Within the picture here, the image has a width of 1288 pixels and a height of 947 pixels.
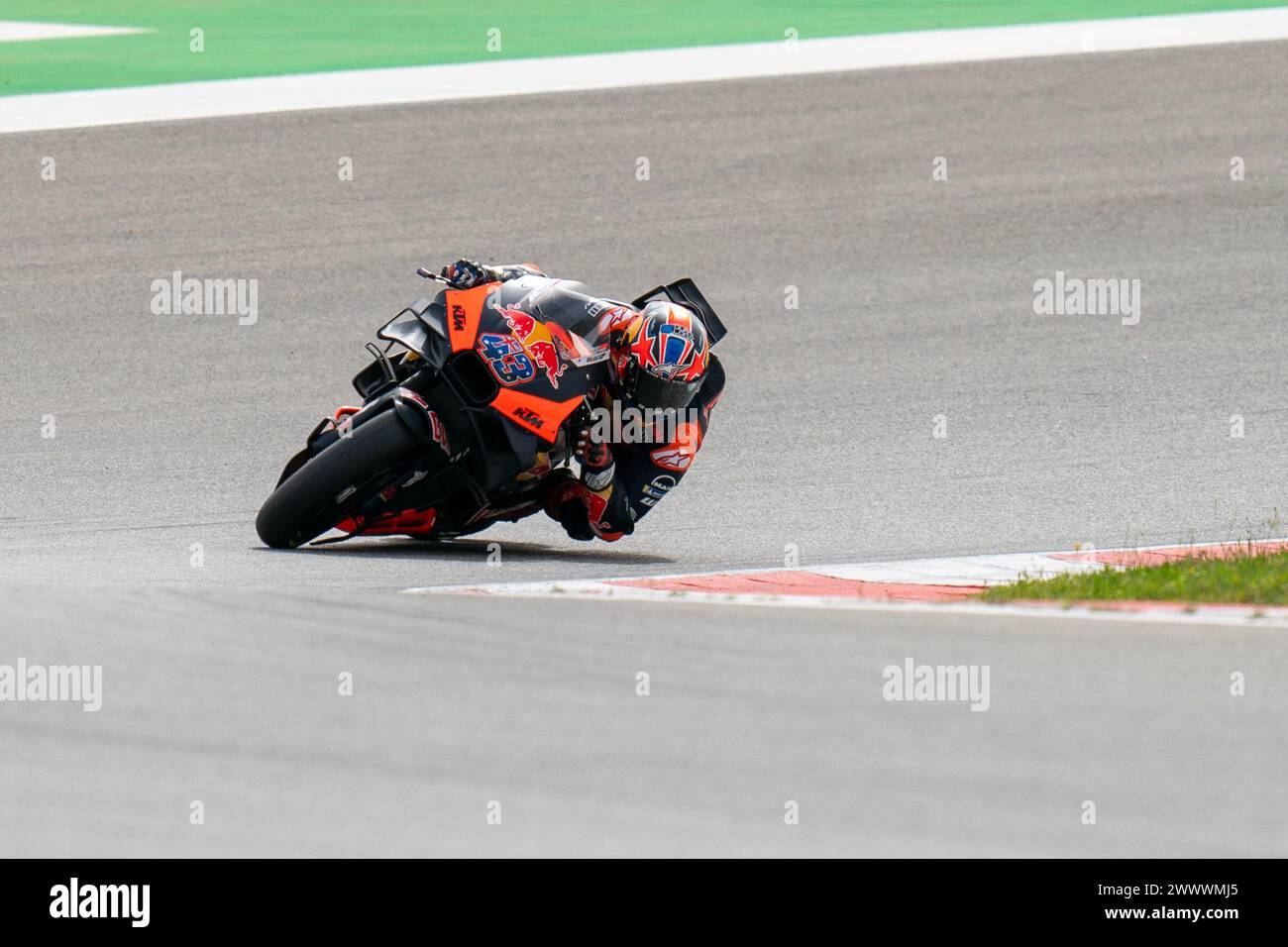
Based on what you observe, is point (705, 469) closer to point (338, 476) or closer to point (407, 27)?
point (338, 476)

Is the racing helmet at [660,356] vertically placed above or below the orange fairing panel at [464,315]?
below

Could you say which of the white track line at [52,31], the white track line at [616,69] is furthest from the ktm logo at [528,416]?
the white track line at [52,31]

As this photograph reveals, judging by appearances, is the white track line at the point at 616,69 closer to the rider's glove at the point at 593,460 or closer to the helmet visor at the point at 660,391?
the rider's glove at the point at 593,460

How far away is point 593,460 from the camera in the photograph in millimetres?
9938

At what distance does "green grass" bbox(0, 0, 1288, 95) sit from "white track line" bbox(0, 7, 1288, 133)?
558 millimetres

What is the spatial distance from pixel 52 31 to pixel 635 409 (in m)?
18.2

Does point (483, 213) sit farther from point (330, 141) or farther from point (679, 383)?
point (679, 383)

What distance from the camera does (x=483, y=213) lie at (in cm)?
1895

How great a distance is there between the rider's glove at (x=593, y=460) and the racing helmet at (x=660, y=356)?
0.86 ft

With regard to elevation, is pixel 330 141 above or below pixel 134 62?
below

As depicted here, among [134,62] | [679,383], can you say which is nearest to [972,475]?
[679,383]

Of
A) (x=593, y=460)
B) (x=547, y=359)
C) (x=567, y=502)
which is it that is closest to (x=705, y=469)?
(x=567, y=502)

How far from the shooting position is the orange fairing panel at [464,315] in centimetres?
950
